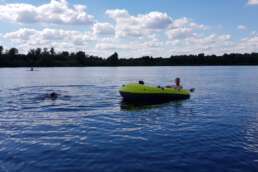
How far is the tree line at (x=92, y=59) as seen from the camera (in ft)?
485

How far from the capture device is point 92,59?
16325cm

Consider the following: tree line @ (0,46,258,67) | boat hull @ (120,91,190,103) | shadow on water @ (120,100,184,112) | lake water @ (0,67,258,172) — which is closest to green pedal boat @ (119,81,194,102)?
boat hull @ (120,91,190,103)

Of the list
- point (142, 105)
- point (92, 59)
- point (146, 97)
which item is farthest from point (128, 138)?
point (92, 59)

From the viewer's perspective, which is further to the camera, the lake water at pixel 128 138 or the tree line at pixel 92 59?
the tree line at pixel 92 59

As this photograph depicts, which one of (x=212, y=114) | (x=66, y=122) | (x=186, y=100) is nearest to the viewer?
(x=66, y=122)

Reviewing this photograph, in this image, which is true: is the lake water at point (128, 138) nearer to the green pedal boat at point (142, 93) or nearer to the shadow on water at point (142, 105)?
the shadow on water at point (142, 105)

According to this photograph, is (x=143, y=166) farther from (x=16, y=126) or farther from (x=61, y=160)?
(x=16, y=126)

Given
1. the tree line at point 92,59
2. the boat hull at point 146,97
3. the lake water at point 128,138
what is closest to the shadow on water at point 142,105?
the lake water at point 128,138

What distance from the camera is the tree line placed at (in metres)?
148

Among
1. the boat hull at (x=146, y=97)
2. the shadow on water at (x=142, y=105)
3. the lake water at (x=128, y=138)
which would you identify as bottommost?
the lake water at (x=128, y=138)

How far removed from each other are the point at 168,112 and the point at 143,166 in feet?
33.6

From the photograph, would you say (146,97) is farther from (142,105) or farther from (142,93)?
(142,105)

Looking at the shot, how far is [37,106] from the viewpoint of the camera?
2183 cm

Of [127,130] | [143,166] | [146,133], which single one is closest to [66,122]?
[127,130]
